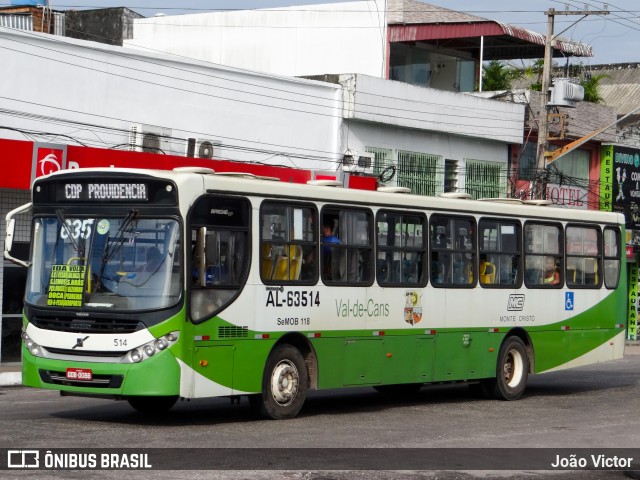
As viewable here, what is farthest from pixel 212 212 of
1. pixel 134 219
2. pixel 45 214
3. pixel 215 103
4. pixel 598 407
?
pixel 215 103

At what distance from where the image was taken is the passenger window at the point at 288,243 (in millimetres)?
15055

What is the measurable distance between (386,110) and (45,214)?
19.5 m

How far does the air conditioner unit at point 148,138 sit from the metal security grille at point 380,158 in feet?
22.1

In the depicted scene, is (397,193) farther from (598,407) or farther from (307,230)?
(598,407)

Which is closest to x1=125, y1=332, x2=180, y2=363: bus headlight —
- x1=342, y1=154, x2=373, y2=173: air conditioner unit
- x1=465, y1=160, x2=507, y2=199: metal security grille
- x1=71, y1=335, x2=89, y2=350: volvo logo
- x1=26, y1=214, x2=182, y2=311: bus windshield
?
x1=26, y1=214, x2=182, y2=311: bus windshield

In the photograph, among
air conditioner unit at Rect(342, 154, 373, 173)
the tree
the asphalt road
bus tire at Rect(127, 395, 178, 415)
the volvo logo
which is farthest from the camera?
the tree

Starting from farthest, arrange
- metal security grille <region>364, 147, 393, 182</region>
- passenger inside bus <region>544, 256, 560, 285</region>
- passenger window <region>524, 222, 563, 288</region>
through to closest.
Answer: metal security grille <region>364, 147, 393, 182</region> → passenger inside bus <region>544, 256, 560, 285</region> → passenger window <region>524, 222, 563, 288</region>

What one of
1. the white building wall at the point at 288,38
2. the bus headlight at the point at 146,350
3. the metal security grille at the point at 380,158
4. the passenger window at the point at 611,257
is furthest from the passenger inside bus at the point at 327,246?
the white building wall at the point at 288,38

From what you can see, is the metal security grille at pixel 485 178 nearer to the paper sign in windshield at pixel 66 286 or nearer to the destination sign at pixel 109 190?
the destination sign at pixel 109 190

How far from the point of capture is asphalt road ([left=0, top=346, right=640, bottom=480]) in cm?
1123

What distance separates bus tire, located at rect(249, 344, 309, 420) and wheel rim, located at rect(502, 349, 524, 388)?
4931 millimetres

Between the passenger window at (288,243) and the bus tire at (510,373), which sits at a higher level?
the passenger window at (288,243)

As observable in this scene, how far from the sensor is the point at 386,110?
109 ft

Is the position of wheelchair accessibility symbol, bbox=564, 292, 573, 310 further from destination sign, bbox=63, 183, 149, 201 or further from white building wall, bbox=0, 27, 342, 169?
white building wall, bbox=0, 27, 342, 169
